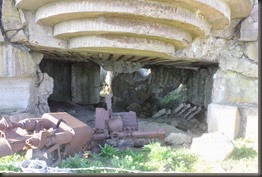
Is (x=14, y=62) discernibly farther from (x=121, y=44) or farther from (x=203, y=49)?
(x=203, y=49)

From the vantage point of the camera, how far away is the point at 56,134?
3.33 m

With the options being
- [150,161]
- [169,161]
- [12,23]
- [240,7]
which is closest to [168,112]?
[240,7]

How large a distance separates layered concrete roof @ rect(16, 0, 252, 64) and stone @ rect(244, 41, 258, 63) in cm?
55

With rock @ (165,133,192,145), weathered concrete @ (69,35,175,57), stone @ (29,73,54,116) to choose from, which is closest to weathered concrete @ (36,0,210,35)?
weathered concrete @ (69,35,175,57)

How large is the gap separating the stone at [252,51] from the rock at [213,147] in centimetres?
190

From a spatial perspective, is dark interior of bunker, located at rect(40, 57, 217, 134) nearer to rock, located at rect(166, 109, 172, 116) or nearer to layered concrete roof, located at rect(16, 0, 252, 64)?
rock, located at rect(166, 109, 172, 116)

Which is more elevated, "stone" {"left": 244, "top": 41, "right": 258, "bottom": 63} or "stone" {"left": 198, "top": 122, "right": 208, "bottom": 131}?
"stone" {"left": 244, "top": 41, "right": 258, "bottom": 63}

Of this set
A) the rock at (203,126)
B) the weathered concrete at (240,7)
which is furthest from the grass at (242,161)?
the rock at (203,126)

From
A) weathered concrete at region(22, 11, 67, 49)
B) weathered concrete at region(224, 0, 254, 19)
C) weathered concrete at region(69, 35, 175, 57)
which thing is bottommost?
weathered concrete at region(69, 35, 175, 57)

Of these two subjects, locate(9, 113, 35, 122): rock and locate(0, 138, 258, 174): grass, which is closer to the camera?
locate(0, 138, 258, 174): grass

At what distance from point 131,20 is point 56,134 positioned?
1.67 meters

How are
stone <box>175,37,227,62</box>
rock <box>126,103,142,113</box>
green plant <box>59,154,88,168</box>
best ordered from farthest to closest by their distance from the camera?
1. rock <box>126,103,142,113</box>
2. stone <box>175,37,227,62</box>
3. green plant <box>59,154,88,168</box>

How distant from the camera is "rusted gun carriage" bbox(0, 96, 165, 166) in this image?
3115 millimetres

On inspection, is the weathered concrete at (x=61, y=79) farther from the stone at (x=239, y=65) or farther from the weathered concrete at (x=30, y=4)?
the stone at (x=239, y=65)
